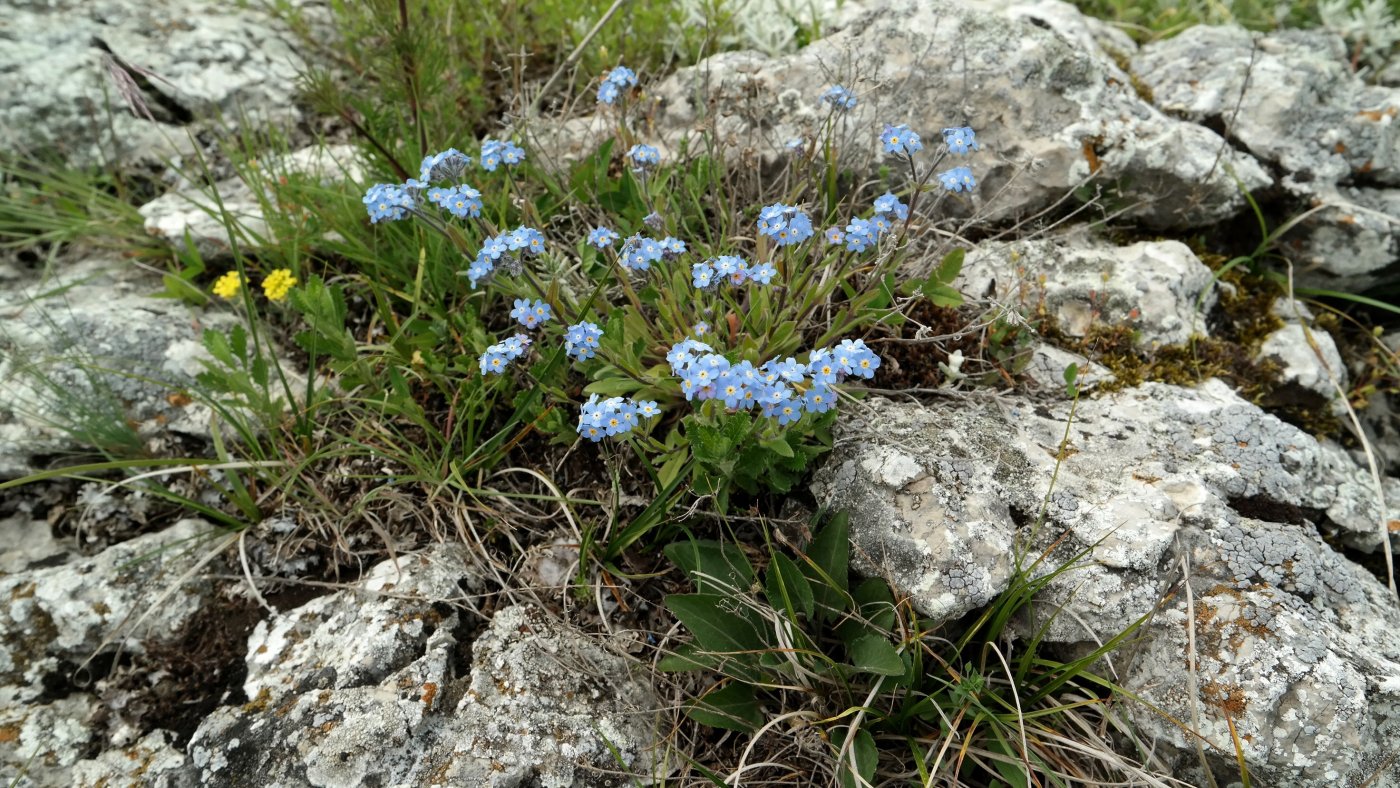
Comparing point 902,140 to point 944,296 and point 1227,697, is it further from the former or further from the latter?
point 1227,697

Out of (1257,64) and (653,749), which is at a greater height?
(1257,64)

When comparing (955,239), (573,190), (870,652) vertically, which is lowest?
(870,652)

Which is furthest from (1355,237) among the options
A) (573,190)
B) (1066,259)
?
(573,190)

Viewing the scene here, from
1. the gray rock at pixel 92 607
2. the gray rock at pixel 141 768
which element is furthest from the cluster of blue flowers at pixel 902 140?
the gray rock at pixel 141 768

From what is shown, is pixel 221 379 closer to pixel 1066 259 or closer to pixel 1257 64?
pixel 1066 259

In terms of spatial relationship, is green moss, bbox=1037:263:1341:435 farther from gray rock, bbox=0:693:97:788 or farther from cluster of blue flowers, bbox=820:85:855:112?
gray rock, bbox=0:693:97:788

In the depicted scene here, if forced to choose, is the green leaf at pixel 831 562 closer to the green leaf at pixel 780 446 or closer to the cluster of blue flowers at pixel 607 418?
the green leaf at pixel 780 446
